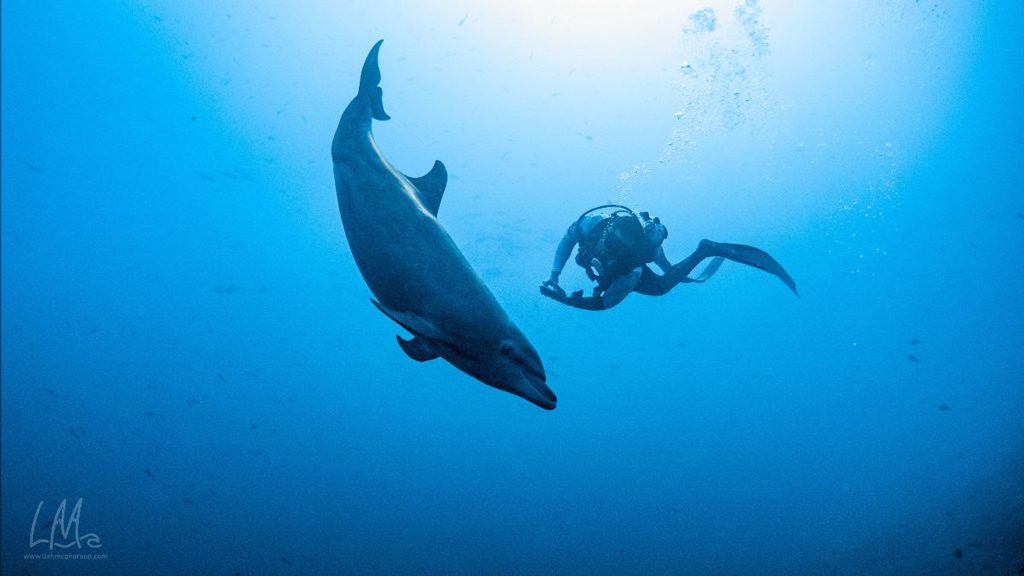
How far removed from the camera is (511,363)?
10.8ft

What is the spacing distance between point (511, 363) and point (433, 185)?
5.87 ft

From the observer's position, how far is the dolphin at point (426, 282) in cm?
325

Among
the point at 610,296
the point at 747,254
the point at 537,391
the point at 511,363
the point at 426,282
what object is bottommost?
the point at 537,391

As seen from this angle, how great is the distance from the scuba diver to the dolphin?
1.54 metres

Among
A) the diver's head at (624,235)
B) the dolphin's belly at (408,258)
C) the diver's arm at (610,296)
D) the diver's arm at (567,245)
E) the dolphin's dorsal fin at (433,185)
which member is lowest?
the dolphin's belly at (408,258)

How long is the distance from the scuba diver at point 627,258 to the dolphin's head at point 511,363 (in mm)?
1501

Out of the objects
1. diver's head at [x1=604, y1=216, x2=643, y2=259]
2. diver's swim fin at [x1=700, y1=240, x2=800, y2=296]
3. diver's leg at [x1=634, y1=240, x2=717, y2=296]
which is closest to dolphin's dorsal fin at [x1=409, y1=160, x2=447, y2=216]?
diver's head at [x1=604, y1=216, x2=643, y2=259]

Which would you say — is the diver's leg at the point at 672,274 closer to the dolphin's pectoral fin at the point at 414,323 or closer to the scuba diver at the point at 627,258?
the scuba diver at the point at 627,258

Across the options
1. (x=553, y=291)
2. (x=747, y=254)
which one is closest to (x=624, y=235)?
(x=553, y=291)

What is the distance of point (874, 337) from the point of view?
1185 inches

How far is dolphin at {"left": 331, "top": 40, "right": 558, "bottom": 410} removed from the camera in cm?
325

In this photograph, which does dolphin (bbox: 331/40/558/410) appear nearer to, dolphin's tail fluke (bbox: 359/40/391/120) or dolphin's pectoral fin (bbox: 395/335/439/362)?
dolphin's pectoral fin (bbox: 395/335/439/362)

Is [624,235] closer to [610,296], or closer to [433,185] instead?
[610,296]

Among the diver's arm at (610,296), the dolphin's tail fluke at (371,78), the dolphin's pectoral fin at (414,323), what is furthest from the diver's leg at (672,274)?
the dolphin's tail fluke at (371,78)
